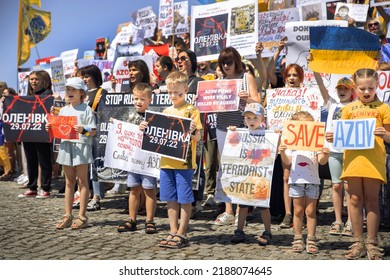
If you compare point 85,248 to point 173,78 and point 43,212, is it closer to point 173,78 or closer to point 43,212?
point 173,78

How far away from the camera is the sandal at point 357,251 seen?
456 centimetres

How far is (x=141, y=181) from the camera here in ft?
19.6

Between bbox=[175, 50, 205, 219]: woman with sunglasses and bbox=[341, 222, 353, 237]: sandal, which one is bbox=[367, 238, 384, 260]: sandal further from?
bbox=[175, 50, 205, 219]: woman with sunglasses

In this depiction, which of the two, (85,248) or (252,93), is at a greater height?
(252,93)

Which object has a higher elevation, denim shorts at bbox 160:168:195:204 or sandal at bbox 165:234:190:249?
denim shorts at bbox 160:168:195:204

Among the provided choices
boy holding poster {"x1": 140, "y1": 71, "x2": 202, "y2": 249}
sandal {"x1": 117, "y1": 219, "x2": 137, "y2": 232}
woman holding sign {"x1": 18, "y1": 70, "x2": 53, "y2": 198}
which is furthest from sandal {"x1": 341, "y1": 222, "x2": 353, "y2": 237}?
woman holding sign {"x1": 18, "y1": 70, "x2": 53, "y2": 198}

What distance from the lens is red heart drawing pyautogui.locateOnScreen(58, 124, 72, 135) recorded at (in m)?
6.00

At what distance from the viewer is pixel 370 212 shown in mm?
4605

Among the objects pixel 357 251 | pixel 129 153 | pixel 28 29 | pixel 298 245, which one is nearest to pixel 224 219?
pixel 129 153

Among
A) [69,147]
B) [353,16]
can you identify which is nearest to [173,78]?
[69,147]

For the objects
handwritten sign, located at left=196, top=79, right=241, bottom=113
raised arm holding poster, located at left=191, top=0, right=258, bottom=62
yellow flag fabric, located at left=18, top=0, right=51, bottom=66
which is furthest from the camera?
yellow flag fabric, located at left=18, top=0, right=51, bottom=66

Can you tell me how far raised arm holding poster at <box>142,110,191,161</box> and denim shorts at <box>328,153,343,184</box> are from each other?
1658 mm

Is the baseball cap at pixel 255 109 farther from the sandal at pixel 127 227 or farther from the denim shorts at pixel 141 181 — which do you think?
the sandal at pixel 127 227

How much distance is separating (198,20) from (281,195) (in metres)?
3.13
